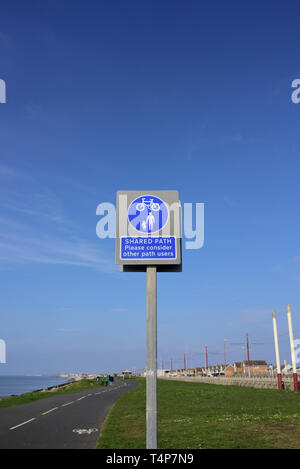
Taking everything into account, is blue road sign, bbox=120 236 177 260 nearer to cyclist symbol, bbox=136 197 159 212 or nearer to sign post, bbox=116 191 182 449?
sign post, bbox=116 191 182 449

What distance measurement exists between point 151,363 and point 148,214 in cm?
288

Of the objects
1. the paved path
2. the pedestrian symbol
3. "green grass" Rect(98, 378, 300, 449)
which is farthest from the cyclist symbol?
the paved path

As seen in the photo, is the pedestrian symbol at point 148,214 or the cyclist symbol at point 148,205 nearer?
the pedestrian symbol at point 148,214

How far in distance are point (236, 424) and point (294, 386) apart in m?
21.1

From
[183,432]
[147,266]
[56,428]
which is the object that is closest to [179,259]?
[147,266]

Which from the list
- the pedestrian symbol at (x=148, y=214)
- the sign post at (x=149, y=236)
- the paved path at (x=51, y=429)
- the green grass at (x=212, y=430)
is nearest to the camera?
the sign post at (x=149, y=236)

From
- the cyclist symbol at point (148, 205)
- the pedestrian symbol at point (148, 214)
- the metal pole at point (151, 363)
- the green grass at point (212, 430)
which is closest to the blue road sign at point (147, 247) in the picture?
the pedestrian symbol at point (148, 214)

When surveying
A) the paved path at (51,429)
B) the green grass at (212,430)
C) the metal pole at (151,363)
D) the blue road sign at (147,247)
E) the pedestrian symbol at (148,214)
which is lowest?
the paved path at (51,429)

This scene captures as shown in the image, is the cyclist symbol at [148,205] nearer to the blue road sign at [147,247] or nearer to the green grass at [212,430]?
the blue road sign at [147,247]

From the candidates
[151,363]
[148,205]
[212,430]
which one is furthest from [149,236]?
[212,430]

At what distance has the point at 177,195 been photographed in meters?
8.25

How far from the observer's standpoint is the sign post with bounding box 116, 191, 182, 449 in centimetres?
782

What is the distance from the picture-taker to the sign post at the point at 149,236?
308 inches

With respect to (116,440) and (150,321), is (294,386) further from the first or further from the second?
(150,321)
